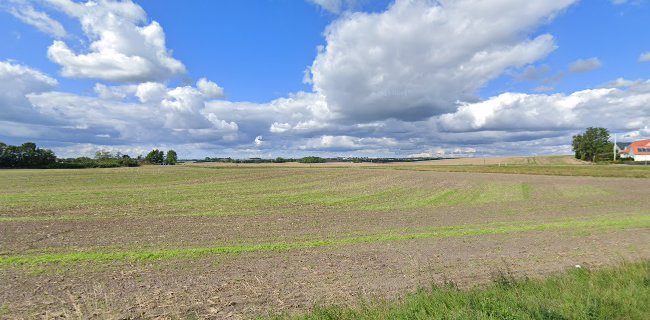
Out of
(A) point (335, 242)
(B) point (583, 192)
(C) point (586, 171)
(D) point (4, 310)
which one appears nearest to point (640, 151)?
(C) point (586, 171)

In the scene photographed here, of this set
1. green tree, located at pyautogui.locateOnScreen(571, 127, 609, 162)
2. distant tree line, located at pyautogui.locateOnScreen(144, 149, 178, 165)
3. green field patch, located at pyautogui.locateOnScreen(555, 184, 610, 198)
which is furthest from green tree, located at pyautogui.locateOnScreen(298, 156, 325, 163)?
green field patch, located at pyautogui.locateOnScreen(555, 184, 610, 198)

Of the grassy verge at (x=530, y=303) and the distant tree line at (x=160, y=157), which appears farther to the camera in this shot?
the distant tree line at (x=160, y=157)

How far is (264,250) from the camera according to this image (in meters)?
13.6

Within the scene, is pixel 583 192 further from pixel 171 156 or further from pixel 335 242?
pixel 171 156

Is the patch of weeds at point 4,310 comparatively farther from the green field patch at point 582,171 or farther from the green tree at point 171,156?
the green tree at point 171,156

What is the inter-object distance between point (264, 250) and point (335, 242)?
10.5 feet

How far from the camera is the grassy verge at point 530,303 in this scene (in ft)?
19.3

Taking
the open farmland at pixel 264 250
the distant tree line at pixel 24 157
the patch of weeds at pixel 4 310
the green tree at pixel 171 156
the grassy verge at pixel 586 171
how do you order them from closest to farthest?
the patch of weeds at pixel 4 310 → the open farmland at pixel 264 250 → the grassy verge at pixel 586 171 → the distant tree line at pixel 24 157 → the green tree at pixel 171 156

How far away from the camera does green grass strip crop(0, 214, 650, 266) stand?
11914 mm

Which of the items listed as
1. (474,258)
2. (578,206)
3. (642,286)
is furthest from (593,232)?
(578,206)

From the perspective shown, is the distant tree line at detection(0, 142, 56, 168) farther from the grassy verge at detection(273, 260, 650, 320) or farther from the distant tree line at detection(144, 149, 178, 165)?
the grassy verge at detection(273, 260, 650, 320)

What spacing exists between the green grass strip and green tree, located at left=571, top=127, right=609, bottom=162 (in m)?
126

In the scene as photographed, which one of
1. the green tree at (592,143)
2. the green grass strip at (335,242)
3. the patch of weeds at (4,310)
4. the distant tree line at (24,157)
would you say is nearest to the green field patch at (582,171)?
the green tree at (592,143)

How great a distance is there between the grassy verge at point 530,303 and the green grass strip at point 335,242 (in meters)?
7.07
